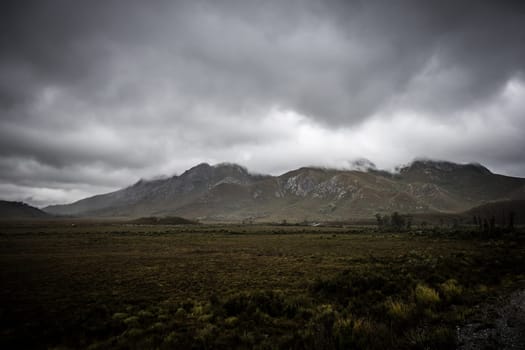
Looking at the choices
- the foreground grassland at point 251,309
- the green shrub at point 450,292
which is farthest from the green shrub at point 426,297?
the green shrub at point 450,292

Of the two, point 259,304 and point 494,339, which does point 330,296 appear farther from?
point 494,339

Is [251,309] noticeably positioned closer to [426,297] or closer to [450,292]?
[426,297]

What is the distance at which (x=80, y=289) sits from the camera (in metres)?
16.3

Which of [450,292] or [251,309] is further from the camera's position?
[251,309]

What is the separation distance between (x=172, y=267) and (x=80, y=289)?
28.5ft

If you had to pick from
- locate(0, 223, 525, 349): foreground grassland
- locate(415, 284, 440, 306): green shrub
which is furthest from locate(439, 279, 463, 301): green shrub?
locate(415, 284, 440, 306): green shrub

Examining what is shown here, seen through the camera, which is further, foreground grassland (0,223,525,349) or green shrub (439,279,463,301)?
green shrub (439,279,463,301)

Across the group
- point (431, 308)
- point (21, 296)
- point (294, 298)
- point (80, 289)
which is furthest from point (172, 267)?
point (431, 308)

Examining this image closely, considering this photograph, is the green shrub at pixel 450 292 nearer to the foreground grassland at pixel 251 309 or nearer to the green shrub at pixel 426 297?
the foreground grassland at pixel 251 309

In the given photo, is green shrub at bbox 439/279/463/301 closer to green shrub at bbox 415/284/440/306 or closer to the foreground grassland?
the foreground grassland

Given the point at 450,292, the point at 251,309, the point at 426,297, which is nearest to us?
the point at 426,297

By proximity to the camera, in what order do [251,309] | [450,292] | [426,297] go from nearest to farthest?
1. [426,297]
2. [450,292]
3. [251,309]

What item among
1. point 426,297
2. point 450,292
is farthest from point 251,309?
point 450,292

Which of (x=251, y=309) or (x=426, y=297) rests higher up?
(x=426, y=297)
